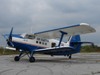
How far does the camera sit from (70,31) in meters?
24.9

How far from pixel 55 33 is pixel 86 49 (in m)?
31.7

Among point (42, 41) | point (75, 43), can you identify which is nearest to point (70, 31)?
point (42, 41)

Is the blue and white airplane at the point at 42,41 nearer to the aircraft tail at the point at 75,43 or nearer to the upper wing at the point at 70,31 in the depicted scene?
the upper wing at the point at 70,31

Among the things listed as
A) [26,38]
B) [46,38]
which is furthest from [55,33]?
Result: [26,38]

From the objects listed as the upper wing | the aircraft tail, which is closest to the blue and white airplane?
the upper wing

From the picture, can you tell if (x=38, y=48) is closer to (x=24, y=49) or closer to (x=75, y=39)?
(x=24, y=49)

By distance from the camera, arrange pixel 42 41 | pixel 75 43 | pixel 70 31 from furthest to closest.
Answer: pixel 75 43
pixel 42 41
pixel 70 31

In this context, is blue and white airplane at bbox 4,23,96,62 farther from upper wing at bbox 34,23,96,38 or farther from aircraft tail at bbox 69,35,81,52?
aircraft tail at bbox 69,35,81,52

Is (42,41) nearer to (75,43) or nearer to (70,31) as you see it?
(70,31)

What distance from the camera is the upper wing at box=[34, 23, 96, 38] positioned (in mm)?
22734

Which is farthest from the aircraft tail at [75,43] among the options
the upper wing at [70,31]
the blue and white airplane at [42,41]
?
the blue and white airplane at [42,41]

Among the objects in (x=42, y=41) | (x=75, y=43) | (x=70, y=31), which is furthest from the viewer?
(x=75, y=43)

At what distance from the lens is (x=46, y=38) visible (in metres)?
26.3

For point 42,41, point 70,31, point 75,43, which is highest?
point 70,31
